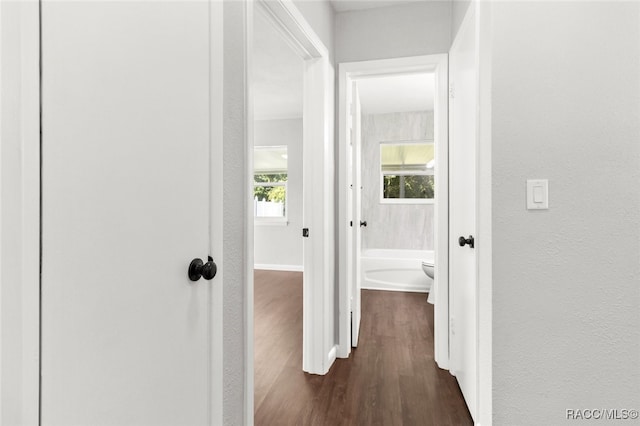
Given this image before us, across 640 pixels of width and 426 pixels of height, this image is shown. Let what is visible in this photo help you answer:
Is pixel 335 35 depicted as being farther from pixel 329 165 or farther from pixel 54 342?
pixel 54 342

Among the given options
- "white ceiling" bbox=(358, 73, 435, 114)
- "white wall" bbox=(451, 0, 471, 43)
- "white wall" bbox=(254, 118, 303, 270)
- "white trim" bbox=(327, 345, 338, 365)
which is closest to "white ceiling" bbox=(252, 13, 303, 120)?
"white wall" bbox=(254, 118, 303, 270)

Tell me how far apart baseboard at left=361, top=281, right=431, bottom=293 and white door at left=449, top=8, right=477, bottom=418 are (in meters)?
2.04

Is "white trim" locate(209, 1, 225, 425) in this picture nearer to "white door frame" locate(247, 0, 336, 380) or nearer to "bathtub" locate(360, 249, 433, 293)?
"white door frame" locate(247, 0, 336, 380)

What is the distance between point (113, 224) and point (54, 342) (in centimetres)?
23

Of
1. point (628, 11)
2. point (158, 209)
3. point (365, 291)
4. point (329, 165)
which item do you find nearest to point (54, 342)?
point (158, 209)

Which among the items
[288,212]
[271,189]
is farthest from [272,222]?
[271,189]

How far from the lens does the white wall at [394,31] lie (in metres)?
2.39

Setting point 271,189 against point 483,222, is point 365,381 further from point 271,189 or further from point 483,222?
point 271,189

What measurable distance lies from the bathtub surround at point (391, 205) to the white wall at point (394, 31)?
290cm

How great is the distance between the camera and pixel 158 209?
802mm

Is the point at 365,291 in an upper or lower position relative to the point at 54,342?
lower

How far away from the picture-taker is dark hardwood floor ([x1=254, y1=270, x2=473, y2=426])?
70.4 inches

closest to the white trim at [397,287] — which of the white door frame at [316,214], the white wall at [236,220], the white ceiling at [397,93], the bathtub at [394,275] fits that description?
the bathtub at [394,275]

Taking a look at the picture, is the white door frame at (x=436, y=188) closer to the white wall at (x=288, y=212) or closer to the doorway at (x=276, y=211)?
the doorway at (x=276, y=211)
